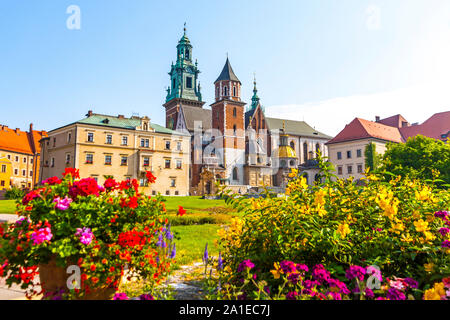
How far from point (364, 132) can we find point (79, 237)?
5628 centimetres

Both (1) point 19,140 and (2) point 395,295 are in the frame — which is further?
(1) point 19,140

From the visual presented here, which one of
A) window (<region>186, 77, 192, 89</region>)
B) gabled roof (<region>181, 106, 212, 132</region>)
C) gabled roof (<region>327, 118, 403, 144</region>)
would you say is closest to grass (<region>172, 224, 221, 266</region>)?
gabled roof (<region>327, 118, 403, 144</region>)

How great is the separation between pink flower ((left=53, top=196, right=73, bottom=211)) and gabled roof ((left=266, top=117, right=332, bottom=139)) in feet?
234

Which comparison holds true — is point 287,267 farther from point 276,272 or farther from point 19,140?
point 19,140

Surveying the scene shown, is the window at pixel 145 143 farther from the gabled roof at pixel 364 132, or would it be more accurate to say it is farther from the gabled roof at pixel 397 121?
the gabled roof at pixel 397 121

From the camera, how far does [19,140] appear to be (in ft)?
200

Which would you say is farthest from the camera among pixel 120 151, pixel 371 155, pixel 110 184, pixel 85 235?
pixel 371 155

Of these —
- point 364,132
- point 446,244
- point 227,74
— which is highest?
point 227,74

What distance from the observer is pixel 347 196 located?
447cm

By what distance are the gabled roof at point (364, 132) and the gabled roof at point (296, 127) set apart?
19.1 meters

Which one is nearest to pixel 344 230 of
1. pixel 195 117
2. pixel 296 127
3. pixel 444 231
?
→ pixel 444 231

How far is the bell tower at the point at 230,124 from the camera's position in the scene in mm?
57031
